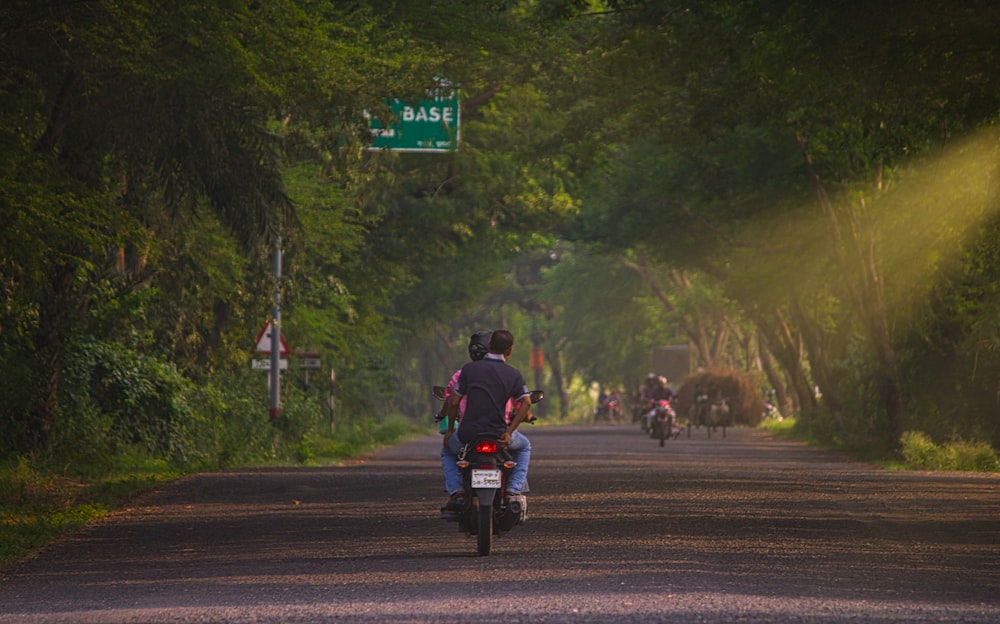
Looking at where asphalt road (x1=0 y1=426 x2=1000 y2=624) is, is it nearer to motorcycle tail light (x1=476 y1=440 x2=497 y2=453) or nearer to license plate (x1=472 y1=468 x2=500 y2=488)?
license plate (x1=472 y1=468 x2=500 y2=488)

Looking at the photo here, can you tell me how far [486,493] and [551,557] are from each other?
716 millimetres

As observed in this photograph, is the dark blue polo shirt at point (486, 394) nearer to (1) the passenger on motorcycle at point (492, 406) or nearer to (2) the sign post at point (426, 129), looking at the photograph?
(1) the passenger on motorcycle at point (492, 406)

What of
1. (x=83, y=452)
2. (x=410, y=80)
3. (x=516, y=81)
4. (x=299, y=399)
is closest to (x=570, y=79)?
(x=516, y=81)

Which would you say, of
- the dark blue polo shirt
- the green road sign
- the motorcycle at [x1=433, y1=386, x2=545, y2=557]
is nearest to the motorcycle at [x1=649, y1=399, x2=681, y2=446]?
the green road sign

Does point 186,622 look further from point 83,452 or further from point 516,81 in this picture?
point 516,81

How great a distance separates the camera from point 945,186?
3083cm

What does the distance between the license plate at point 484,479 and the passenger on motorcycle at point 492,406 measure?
0.31 m

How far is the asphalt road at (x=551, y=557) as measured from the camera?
35.9 feet

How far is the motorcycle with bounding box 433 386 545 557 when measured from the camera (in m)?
14.1

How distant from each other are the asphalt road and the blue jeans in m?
0.56

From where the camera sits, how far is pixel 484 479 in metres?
14.1

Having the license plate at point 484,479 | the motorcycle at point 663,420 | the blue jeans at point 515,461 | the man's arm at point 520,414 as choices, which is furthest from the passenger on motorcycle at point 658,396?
the license plate at point 484,479

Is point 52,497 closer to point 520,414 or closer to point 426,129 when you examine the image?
point 520,414

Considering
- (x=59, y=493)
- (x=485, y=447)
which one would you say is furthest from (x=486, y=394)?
(x=59, y=493)
